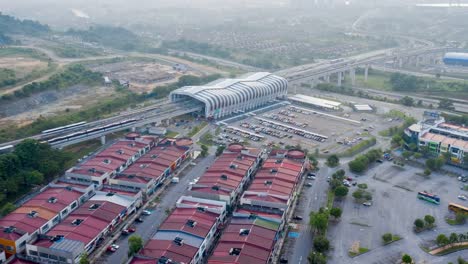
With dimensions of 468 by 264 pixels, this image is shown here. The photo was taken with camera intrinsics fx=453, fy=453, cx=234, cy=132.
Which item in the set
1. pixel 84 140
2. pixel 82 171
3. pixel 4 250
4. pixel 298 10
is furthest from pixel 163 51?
pixel 298 10

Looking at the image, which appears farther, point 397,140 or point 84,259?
point 397,140

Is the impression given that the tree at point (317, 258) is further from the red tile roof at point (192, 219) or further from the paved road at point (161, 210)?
the paved road at point (161, 210)

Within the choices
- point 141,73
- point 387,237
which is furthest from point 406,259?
point 141,73

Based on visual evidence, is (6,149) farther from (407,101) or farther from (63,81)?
(407,101)

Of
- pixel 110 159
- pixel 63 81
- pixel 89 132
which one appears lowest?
pixel 110 159

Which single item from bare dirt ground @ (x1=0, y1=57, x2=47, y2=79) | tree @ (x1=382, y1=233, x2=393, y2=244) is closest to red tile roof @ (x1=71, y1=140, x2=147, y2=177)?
tree @ (x1=382, y1=233, x2=393, y2=244)

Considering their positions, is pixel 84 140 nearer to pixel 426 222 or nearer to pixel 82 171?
pixel 82 171

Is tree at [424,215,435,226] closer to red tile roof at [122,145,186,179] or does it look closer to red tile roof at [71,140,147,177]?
red tile roof at [122,145,186,179]
